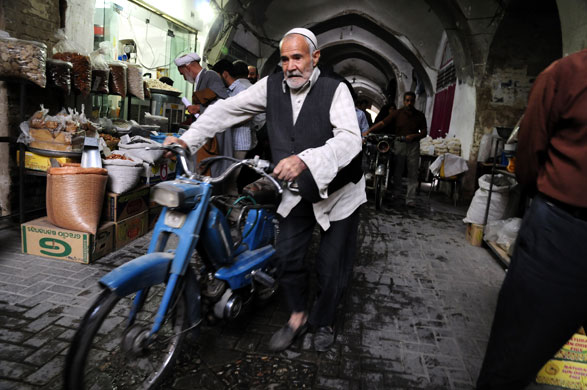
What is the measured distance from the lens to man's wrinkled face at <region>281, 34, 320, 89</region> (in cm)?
219

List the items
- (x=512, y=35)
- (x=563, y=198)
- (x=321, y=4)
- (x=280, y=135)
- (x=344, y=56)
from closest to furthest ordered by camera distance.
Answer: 1. (x=563, y=198)
2. (x=280, y=135)
3. (x=512, y=35)
4. (x=321, y=4)
5. (x=344, y=56)

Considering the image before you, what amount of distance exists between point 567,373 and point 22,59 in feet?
16.9

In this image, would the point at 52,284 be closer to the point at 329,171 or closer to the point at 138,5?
the point at 329,171

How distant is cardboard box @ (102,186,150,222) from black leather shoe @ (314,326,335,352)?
2.51 meters

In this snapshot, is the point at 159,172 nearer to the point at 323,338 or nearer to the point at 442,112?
the point at 323,338

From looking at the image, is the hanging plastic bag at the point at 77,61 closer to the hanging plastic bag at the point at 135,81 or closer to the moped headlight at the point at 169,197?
the hanging plastic bag at the point at 135,81

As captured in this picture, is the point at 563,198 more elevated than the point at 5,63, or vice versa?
the point at 5,63

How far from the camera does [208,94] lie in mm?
4438

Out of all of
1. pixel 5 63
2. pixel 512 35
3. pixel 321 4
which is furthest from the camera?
pixel 321 4

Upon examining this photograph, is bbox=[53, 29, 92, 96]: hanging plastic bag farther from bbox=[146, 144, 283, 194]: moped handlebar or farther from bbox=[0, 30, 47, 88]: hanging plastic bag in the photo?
bbox=[146, 144, 283, 194]: moped handlebar

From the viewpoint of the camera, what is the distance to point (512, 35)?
8195mm

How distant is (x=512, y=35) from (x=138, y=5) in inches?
296

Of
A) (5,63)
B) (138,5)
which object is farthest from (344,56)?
(5,63)

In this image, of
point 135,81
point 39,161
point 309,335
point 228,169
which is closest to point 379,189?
point 135,81
